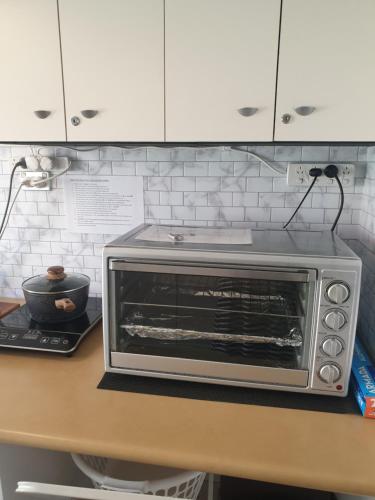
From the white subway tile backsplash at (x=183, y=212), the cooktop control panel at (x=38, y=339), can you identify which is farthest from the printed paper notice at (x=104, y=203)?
the cooktop control panel at (x=38, y=339)

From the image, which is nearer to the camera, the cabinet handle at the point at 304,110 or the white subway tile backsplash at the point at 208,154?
the cabinet handle at the point at 304,110

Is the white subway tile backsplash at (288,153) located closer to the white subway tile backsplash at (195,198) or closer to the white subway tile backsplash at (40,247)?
the white subway tile backsplash at (195,198)

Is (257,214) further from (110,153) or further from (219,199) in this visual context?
(110,153)

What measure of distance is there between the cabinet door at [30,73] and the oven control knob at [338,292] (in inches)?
32.0

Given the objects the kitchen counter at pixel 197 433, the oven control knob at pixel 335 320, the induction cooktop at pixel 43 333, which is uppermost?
the oven control knob at pixel 335 320

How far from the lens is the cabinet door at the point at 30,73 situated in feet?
3.11

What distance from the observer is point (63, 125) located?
100 centimetres

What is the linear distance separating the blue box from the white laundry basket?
0.46 metres

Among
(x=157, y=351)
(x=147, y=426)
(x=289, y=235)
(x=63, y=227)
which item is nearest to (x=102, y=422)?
(x=147, y=426)

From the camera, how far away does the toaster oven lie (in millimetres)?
793

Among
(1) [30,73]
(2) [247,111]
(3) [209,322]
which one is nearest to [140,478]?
(3) [209,322]

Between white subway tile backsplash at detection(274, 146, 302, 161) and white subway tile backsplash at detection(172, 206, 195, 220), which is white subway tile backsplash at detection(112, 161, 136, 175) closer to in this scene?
white subway tile backsplash at detection(172, 206, 195, 220)

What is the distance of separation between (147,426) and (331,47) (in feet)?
3.17

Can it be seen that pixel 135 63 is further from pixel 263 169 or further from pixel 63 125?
pixel 263 169
